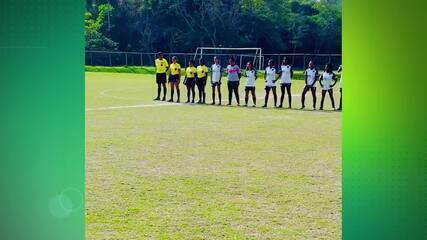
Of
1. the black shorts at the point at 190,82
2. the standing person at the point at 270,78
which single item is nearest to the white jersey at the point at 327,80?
the standing person at the point at 270,78

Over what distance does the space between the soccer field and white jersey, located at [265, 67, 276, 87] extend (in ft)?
10.1

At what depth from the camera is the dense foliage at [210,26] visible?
5153 centimetres

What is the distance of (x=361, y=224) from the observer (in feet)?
15.8

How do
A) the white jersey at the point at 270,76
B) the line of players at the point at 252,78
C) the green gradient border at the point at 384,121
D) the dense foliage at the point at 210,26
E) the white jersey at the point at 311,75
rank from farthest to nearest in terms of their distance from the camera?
1. the dense foliage at the point at 210,26
2. the white jersey at the point at 270,76
3. the white jersey at the point at 311,75
4. the line of players at the point at 252,78
5. the green gradient border at the point at 384,121

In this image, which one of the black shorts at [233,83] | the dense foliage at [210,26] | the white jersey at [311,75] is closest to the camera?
the white jersey at [311,75]

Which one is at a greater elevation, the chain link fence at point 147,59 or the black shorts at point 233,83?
the chain link fence at point 147,59

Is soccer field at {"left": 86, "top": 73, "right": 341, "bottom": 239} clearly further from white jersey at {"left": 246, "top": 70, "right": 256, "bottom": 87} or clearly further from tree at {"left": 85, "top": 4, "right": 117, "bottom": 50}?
tree at {"left": 85, "top": 4, "right": 117, "bottom": 50}

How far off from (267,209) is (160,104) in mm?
13132

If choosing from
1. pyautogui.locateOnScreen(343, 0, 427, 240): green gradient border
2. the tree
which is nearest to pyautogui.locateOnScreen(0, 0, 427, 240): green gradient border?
pyautogui.locateOnScreen(343, 0, 427, 240): green gradient border

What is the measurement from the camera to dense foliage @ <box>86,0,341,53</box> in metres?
51.5

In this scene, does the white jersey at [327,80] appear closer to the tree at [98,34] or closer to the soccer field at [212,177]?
the soccer field at [212,177]

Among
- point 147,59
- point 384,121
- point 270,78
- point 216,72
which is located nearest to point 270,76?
point 270,78

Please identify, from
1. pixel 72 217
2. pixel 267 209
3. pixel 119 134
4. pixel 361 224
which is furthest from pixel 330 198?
pixel 119 134

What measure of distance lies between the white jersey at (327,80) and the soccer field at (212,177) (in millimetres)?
2170
